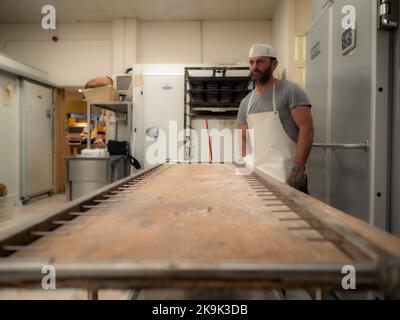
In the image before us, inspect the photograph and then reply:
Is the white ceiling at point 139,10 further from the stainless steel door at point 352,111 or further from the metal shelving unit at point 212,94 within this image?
the stainless steel door at point 352,111

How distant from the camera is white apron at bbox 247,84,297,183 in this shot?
6.60 feet

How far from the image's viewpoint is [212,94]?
4.00 metres

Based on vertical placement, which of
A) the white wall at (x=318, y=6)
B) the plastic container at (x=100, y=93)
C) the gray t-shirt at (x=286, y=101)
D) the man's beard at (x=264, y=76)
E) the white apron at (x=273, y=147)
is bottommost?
the white apron at (x=273, y=147)

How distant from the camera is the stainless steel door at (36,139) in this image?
466cm

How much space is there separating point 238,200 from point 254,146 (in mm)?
1160

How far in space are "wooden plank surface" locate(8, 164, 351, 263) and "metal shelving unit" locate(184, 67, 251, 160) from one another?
2.91m

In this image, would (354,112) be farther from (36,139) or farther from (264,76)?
(36,139)

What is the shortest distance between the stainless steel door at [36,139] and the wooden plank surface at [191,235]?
433cm

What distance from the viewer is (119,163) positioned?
167 inches

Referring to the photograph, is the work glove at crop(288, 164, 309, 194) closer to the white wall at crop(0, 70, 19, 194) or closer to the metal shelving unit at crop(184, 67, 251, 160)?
the metal shelving unit at crop(184, 67, 251, 160)

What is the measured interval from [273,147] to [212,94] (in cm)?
212

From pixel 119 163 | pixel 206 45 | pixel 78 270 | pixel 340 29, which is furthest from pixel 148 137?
pixel 78 270

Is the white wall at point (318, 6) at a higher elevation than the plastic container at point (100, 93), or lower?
higher

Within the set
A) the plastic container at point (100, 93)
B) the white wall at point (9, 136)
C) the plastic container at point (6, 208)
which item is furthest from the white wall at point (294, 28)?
the white wall at point (9, 136)
